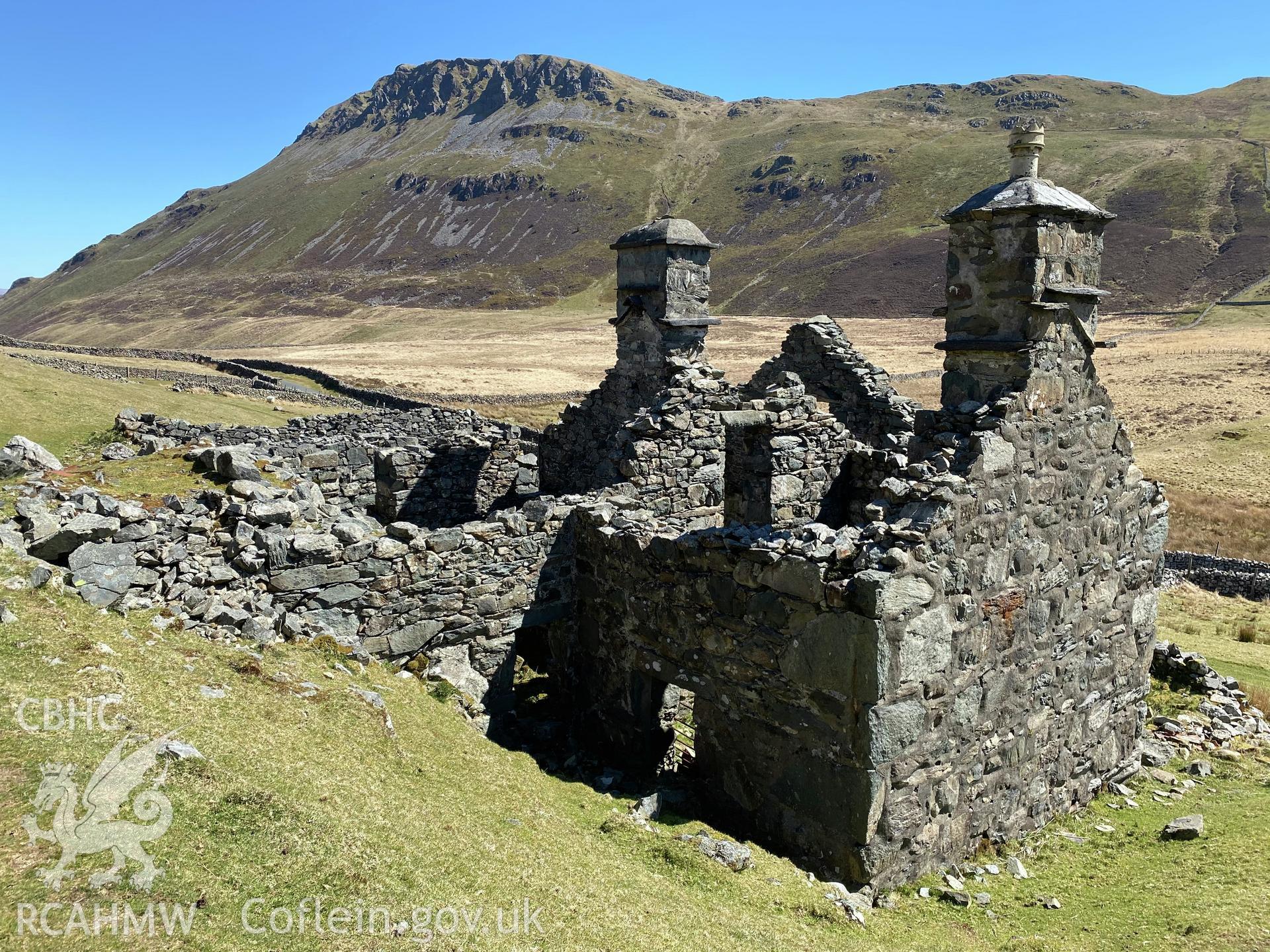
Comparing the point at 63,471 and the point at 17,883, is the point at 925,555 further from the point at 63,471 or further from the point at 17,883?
the point at 63,471

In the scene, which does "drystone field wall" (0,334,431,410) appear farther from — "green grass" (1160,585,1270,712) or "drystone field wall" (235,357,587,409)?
"green grass" (1160,585,1270,712)

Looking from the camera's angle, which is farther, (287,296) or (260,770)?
(287,296)

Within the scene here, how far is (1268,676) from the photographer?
54.1 ft

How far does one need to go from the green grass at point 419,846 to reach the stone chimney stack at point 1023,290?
5.15 metres

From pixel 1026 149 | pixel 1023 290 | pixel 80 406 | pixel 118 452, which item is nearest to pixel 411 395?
pixel 80 406

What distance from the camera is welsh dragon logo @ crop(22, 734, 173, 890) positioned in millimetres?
4906

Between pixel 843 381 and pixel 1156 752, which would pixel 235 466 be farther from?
pixel 1156 752

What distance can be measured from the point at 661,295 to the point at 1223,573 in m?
21.6

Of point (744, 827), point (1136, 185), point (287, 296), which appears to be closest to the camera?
point (744, 827)

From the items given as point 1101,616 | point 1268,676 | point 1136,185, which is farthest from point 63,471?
point 1136,185

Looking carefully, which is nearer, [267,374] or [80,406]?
[80,406]

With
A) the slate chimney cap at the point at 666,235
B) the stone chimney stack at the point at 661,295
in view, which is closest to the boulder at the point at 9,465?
the stone chimney stack at the point at 661,295

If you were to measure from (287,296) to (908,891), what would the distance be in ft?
693

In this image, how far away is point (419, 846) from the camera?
6.29m
